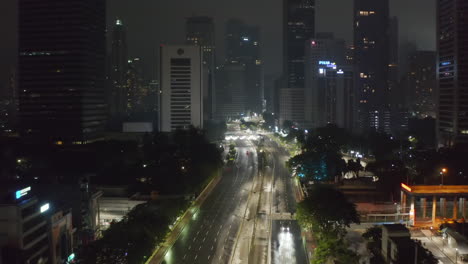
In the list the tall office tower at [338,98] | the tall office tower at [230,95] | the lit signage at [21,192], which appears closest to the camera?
the lit signage at [21,192]

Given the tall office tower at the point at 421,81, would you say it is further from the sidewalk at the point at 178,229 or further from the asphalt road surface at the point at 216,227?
the sidewalk at the point at 178,229

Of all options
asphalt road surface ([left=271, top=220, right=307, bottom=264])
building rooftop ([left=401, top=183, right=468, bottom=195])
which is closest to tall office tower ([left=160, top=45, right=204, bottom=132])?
asphalt road surface ([left=271, top=220, right=307, bottom=264])

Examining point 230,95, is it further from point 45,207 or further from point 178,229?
point 45,207

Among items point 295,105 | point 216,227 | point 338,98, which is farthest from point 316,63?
point 216,227

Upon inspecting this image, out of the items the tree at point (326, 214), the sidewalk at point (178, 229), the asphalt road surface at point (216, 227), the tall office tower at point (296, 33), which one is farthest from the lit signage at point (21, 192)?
the tall office tower at point (296, 33)

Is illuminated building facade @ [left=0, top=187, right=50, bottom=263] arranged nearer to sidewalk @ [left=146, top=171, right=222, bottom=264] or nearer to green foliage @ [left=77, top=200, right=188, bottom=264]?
green foliage @ [left=77, top=200, right=188, bottom=264]

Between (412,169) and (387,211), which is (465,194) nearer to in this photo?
(387,211)
